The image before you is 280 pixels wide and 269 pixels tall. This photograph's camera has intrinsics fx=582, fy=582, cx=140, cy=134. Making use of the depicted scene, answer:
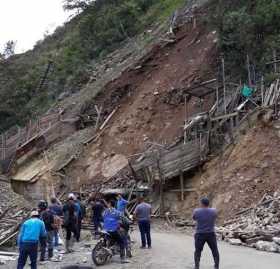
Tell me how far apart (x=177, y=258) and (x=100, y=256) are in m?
1.88

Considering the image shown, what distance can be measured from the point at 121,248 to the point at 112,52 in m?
32.2

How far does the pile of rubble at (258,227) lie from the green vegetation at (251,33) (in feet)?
28.4

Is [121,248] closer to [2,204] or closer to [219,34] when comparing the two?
[2,204]

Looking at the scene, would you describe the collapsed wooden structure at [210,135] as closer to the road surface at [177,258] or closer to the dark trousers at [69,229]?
the road surface at [177,258]

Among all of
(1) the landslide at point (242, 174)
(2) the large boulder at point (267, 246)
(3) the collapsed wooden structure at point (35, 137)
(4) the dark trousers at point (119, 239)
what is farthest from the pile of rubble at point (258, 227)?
(3) the collapsed wooden structure at point (35, 137)

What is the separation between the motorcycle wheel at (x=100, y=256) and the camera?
1386 centimetres

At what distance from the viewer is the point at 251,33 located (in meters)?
27.2

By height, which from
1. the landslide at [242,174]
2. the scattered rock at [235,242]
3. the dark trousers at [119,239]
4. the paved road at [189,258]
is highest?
the landslide at [242,174]

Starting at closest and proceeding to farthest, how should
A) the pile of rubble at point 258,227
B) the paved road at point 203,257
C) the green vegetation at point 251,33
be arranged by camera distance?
the paved road at point 203,257 < the pile of rubble at point 258,227 < the green vegetation at point 251,33

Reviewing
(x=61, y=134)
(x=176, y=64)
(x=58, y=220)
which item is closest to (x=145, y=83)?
(x=176, y=64)

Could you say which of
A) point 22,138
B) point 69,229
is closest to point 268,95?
point 69,229

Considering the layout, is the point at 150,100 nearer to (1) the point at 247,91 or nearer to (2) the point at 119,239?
(1) the point at 247,91

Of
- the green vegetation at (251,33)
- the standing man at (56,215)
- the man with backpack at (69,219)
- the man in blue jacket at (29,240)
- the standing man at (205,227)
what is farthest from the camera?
the green vegetation at (251,33)

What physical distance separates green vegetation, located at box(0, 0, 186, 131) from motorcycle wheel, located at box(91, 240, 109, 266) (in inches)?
1159
